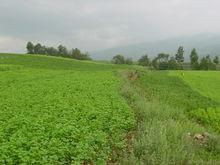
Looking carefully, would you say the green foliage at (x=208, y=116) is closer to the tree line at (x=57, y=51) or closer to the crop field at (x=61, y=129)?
the crop field at (x=61, y=129)

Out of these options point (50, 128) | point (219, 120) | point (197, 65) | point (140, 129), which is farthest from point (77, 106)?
point (197, 65)

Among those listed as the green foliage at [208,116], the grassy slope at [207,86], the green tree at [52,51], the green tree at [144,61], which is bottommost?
the green tree at [144,61]

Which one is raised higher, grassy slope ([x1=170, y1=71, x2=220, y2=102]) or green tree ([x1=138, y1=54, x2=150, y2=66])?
grassy slope ([x1=170, y1=71, x2=220, y2=102])

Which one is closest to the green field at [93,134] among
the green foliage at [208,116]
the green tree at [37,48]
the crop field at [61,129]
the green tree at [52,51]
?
the crop field at [61,129]

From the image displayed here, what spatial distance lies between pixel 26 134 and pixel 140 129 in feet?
12.7

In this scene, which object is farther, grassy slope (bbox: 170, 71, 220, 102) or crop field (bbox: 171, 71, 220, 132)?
grassy slope (bbox: 170, 71, 220, 102)

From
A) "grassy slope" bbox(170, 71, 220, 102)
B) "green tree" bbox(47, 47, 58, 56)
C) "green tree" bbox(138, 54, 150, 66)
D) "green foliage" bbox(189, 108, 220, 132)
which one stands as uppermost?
"green tree" bbox(47, 47, 58, 56)

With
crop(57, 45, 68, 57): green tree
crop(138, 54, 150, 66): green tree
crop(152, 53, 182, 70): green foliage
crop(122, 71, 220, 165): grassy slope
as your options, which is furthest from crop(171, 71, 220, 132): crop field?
crop(57, 45, 68, 57): green tree

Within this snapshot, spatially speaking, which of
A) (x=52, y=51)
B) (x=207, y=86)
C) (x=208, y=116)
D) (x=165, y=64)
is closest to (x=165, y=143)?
(x=208, y=116)

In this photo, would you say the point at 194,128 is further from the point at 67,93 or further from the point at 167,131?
the point at 67,93

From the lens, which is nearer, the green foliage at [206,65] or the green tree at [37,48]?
the green foliage at [206,65]

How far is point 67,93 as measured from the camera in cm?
2222

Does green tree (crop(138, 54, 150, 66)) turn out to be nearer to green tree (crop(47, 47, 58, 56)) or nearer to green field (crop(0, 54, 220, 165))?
green tree (crop(47, 47, 58, 56))

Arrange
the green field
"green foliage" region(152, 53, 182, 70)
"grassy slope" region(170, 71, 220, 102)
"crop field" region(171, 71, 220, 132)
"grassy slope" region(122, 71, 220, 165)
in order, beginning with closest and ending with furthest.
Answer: the green field < "grassy slope" region(122, 71, 220, 165) < "crop field" region(171, 71, 220, 132) < "grassy slope" region(170, 71, 220, 102) < "green foliage" region(152, 53, 182, 70)
